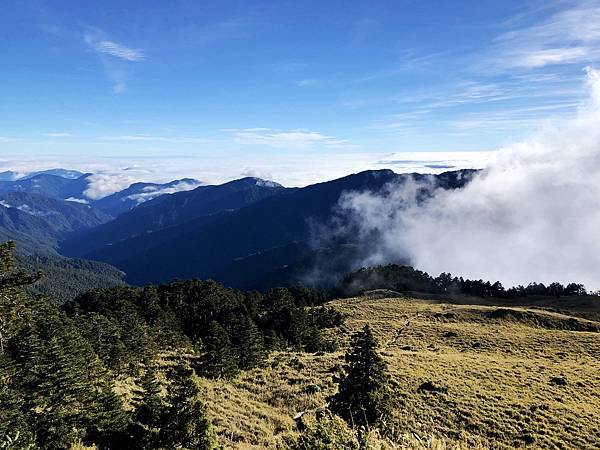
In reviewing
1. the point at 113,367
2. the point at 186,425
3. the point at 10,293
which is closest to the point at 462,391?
the point at 186,425

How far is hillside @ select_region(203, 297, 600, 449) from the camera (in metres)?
28.1

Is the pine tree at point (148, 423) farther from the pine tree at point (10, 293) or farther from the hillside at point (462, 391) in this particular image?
the pine tree at point (10, 293)

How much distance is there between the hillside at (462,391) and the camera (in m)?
28.1

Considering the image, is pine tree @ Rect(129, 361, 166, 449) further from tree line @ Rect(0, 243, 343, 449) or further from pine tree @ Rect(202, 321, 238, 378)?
pine tree @ Rect(202, 321, 238, 378)

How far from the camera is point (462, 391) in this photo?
3797 centimetres

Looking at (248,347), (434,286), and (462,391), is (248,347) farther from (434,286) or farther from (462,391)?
(434,286)

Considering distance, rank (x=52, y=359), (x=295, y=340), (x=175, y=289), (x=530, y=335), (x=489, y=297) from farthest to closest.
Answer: (x=489, y=297), (x=175, y=289), (x=530, y=335), (x=295, y=340), (x=52, y=359)

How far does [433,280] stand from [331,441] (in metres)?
171

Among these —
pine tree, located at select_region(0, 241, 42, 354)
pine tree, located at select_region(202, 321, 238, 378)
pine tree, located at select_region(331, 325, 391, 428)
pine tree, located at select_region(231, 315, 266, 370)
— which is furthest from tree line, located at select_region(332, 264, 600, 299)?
pine tree, located at select_region(331, 325, 391, 428)

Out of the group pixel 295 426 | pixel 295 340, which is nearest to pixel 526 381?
pixel 295 426

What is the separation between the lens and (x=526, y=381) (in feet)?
140

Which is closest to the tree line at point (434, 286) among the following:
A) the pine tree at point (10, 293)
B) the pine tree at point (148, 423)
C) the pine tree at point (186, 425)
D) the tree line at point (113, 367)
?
the tree line at point (113, 367)

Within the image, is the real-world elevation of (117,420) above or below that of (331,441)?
below

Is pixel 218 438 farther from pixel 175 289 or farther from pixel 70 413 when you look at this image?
pixel 175 289
